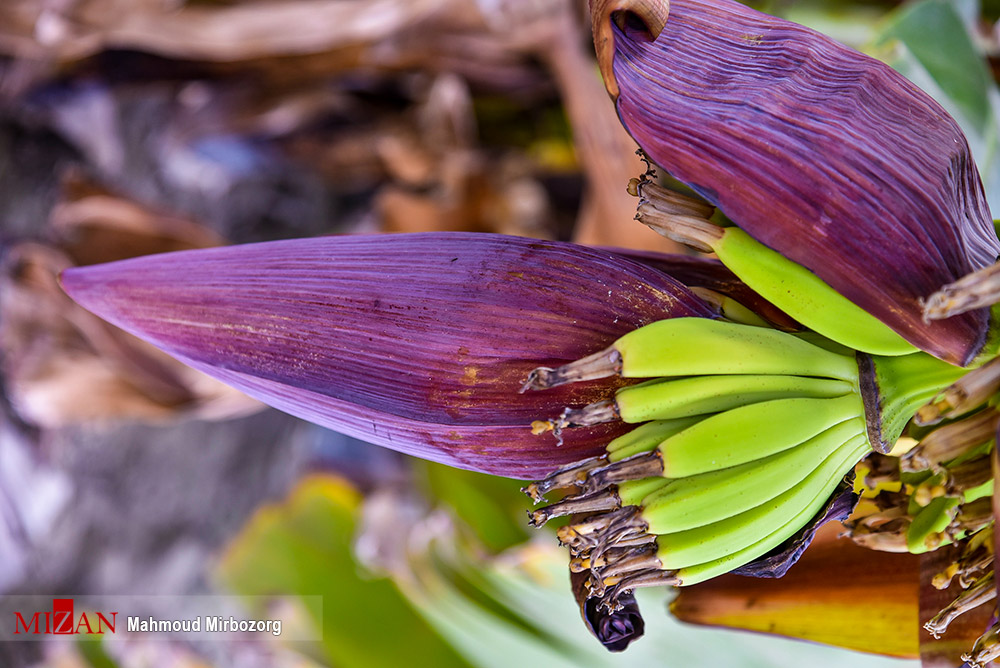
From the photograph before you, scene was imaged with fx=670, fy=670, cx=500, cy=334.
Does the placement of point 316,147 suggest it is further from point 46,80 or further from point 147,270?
point 147,270

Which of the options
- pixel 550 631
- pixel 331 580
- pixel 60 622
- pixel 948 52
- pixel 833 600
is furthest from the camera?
pixel 60 622

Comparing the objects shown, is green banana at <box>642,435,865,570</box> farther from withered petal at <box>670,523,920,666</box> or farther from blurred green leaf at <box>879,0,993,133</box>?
blurred green leaf at <box>879,0,993,133</box>

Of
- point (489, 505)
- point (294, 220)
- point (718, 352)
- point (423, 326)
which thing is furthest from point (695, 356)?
point (294, 220)

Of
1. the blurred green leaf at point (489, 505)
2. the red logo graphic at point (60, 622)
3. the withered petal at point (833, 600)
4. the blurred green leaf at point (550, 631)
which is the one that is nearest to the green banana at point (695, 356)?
the withered petal at point (833, 600)

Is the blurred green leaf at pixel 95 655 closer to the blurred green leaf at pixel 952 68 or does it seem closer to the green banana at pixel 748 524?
the green banana at pixel 748 524

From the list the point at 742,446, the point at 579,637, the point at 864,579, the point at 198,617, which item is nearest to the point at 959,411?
the point at 742,446

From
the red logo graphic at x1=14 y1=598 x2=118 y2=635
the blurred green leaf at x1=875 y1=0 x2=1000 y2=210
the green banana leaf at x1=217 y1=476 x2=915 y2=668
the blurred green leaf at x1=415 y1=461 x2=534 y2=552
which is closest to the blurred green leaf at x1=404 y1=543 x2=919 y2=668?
the green banana leaf at x1=217 y1=476 x2=915 y2=668

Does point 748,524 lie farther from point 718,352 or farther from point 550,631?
point 550,631
